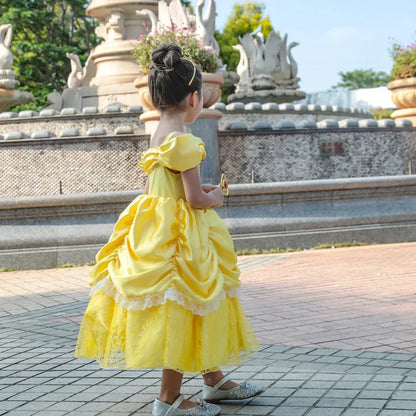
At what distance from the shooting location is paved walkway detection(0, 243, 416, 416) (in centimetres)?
356

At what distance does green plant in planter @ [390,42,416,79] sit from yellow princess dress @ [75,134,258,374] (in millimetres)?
11159

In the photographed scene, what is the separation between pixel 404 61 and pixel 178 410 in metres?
11.8

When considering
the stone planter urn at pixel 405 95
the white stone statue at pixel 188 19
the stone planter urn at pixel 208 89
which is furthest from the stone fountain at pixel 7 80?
the stone planter urn at pixel 405 95

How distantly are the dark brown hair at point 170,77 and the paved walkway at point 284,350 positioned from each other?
1386mm

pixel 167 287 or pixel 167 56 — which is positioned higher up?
pixel 167 56

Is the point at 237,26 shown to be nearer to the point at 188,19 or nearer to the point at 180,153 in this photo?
the point at 188,19

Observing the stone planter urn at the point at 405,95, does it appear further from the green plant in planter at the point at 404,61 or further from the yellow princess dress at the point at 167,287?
the yellow princess dress at the point at 167,287

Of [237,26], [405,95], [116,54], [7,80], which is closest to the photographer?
[405,95]

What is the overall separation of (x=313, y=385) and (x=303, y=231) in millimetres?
5776

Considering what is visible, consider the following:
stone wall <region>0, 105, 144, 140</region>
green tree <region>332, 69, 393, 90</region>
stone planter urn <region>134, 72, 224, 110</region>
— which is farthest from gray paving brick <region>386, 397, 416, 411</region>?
green tree <region>332, 69, 393, 90</region>

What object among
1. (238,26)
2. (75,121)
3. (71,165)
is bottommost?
(71,165)

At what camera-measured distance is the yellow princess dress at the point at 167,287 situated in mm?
3232

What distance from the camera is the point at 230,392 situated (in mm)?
3541

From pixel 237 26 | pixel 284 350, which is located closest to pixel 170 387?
pixel 284 350
